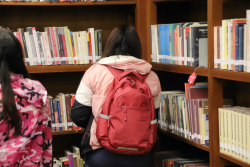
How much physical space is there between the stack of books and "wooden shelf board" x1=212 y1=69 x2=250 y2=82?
23 centimetres

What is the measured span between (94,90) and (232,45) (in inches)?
32.4

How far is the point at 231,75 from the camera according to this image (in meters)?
1.59

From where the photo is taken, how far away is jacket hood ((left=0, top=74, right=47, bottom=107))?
4.58 ft

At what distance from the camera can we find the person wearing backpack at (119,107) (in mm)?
1670

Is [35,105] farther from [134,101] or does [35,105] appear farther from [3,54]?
[134,101]

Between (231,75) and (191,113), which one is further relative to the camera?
(191,113)

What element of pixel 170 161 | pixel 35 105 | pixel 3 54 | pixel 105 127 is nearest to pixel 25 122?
pixel 35 105

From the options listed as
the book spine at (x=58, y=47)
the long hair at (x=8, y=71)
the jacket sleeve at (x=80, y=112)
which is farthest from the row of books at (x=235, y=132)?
the book spine at (x=58, y=47)

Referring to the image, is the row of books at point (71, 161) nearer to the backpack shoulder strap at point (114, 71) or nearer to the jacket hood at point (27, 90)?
the backpack shoulder strap at point (114, 71)

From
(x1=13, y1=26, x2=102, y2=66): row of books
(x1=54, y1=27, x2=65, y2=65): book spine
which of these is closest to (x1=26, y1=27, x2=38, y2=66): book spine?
(x1=13, y1=26, x2=102, y2=66): row of books

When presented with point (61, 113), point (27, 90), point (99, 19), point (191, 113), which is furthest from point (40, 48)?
point (191, 113)

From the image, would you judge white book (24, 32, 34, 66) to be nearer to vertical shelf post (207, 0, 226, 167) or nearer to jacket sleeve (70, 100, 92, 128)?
jacket sleeve (70, 100, 92, 128)

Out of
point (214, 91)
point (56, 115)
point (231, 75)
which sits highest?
point (231, 75)

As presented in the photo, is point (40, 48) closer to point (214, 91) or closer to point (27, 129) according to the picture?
point (27, 129)
